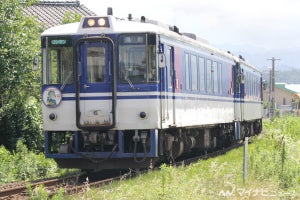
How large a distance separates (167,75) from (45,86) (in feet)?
8.54

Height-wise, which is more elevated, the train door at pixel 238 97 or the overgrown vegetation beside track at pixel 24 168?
the train door at pixel 238 97

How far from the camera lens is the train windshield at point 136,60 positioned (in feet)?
45.5

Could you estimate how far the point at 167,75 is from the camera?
14711mm

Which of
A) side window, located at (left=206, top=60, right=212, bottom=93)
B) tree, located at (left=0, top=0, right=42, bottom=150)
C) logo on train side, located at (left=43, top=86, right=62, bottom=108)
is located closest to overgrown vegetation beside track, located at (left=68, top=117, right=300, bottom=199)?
logo on train side, located at (left=43, top=86, right=62, bottom=108)

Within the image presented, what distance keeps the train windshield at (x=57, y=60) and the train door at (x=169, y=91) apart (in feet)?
6.61

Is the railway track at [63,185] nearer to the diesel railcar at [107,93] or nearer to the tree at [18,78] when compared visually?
the diesel railcar at [107,93]

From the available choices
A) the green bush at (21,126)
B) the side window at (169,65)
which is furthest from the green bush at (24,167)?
the side window at (169,65)

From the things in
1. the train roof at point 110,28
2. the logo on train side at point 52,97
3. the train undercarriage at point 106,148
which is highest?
the train roof at point 110,28

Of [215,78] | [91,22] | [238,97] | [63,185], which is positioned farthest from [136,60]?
[238,97]

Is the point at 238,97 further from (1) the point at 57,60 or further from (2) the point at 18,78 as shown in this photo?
(1) the point at 57,60

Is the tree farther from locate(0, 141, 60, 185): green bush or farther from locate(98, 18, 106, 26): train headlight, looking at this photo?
locate(98, 18, 106, 26): train headlight

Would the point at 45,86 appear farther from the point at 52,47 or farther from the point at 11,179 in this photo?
the point at 11,179

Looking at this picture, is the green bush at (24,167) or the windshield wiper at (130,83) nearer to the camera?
the windshield wiper at (130,83)

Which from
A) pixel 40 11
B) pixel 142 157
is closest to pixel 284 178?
pixel 142 157
